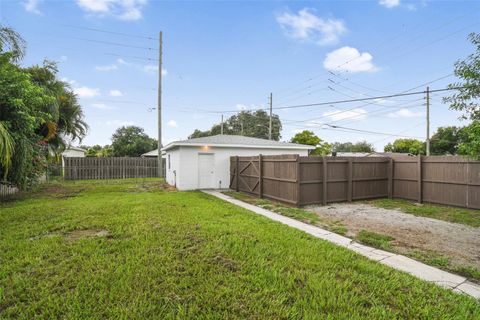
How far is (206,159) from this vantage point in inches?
522

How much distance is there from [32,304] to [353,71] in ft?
63.1

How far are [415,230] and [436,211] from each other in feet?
9.63

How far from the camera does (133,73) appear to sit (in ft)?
59.4

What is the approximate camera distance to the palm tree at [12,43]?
7367mm

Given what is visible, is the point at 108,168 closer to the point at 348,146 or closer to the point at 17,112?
the point at 17,112

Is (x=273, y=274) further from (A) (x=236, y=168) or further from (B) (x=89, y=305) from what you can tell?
(A) (x=236, y=168)

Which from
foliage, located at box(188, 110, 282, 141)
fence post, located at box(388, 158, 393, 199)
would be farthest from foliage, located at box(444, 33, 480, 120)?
foliage, located at box(188, 110, 282, 141)

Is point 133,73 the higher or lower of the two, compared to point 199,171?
higher

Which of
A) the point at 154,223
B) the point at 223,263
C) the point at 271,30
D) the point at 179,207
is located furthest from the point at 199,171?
the point at 223,263

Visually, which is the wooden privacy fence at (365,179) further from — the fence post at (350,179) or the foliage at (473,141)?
the foliage at (473,141)

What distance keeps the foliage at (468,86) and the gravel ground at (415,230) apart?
7.95ft

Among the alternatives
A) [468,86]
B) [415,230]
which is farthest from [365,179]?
[468,86]

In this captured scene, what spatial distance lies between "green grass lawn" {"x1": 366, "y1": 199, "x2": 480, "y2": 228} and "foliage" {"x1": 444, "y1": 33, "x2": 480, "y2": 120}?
312 cm

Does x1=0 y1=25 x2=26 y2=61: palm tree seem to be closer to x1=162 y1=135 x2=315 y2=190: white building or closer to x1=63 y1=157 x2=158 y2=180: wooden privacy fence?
x1=162 y1=135 x2=315 y2=190: white building
